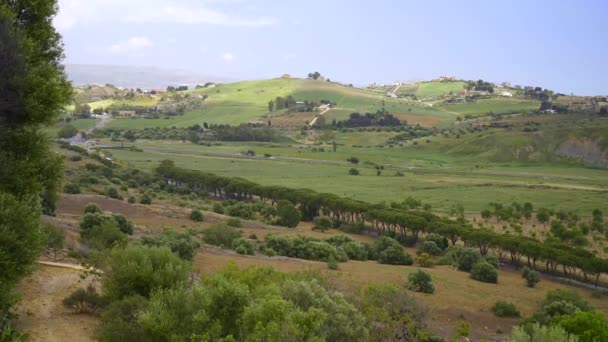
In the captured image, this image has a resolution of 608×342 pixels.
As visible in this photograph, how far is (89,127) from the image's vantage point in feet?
468

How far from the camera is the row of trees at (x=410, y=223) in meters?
35.6

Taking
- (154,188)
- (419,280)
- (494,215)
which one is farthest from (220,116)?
(419,280)

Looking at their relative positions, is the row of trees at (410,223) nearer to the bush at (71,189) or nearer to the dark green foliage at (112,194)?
the dark green foliage at (112,194)

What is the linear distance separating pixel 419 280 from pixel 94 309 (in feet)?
49.4

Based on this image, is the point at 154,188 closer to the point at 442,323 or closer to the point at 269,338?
the point at 442,323

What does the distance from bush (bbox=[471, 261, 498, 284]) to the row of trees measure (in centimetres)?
750

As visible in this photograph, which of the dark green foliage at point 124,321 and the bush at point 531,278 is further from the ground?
the dark green foliage at point 124,321

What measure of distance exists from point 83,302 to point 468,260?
2418 cm

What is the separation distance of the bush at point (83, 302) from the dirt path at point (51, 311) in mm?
204

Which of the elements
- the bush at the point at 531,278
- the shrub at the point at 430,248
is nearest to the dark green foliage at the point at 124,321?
the bush at the point at 531,278

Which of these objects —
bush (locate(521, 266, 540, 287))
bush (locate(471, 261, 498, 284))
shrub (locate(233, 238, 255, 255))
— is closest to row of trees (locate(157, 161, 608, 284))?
bush (locate(521, 266, 540, 287))

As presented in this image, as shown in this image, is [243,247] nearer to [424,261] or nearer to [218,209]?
[424,261]

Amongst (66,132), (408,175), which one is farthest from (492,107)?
(66,132)

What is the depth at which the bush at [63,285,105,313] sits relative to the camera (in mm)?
15414
